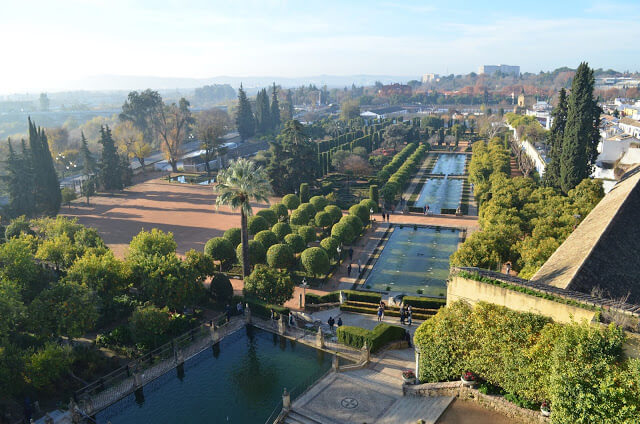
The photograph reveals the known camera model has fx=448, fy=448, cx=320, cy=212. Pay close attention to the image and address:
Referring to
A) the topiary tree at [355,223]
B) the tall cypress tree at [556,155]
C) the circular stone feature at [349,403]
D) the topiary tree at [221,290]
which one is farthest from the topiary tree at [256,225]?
the tall cypress tree at [556,155]

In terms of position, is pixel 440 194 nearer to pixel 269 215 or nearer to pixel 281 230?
pixel 269 215

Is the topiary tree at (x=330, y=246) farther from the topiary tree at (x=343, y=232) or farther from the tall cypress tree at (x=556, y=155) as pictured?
the tall cypress tree at (x=556, y=155)

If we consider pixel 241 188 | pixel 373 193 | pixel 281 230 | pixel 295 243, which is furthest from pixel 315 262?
pixel 373 193

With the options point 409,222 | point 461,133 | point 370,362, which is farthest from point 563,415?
point 461,133

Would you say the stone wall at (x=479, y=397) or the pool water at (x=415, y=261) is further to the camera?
the pool water at (x=415, y=261)

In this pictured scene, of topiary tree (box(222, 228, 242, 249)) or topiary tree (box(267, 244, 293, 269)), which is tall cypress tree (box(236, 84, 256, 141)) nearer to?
topiary tree (box(222, 228, 242, 249))

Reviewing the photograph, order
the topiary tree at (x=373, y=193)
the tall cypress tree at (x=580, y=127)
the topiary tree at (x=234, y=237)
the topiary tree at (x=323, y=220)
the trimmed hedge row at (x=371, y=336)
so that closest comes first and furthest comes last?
the trimmed hedge row at (x=371, y=336) < the topiary tree at (x=234, y=237) < the tall cypress tree at (x=580, y=127) < the topiary tree at (x=323, y=220) < the topiary tree at (x=373, y=193)

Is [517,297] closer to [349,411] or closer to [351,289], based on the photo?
[349,411]
